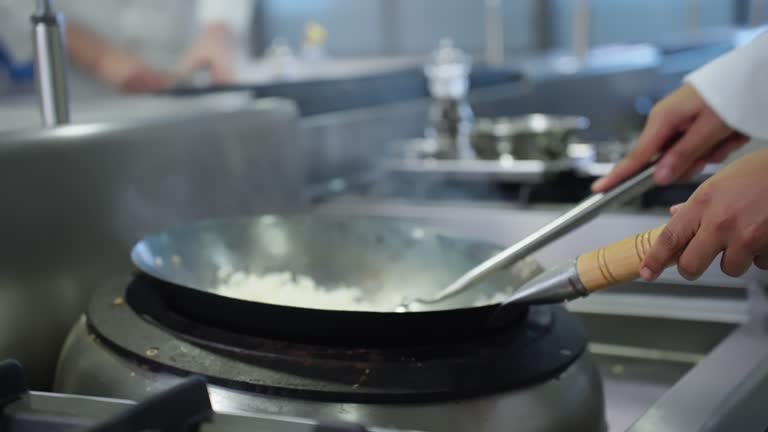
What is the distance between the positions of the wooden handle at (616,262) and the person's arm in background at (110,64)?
61.7 inches

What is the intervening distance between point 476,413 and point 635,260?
0.13 m

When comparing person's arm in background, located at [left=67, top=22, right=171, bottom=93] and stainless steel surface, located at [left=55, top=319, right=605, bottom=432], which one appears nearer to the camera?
stainless steel surface, located at [left=55, top=319, right=605, bottom=432]

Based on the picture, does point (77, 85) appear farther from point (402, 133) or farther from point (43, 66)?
point (43, 66)

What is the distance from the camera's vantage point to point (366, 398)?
497mm

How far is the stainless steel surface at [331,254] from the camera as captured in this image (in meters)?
0.71

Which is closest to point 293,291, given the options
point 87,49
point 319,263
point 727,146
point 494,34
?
point 319,263

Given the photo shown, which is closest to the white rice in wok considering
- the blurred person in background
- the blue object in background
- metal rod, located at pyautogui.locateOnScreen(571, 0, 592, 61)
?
the blurred person in background

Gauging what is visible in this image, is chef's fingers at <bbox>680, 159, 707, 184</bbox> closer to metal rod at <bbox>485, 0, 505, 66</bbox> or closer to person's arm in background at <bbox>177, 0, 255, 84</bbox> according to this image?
person's arm in background at <bbox>177, 0, 255, 84</bbox>

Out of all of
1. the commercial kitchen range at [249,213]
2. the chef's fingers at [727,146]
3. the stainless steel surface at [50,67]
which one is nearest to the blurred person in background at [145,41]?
the commercial kitchen range at [249,213]

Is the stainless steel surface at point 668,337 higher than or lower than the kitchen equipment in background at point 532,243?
lower

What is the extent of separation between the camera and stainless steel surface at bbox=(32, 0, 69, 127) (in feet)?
2.53

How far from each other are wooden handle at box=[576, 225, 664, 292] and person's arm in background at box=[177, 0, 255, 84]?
1657 millimetres

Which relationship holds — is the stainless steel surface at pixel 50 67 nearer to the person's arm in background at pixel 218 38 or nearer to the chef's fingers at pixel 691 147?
the chef's fingers at pixel 691 147

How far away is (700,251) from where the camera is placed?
1.56ft
